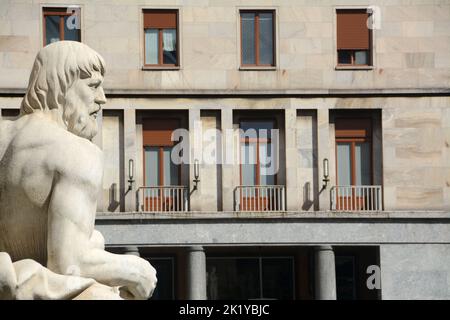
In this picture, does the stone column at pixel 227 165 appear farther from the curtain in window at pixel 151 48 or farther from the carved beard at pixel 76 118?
the carved beard at pixel 76 118

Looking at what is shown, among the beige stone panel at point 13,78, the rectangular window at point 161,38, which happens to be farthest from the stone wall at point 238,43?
the beige stone panel at point 13,78

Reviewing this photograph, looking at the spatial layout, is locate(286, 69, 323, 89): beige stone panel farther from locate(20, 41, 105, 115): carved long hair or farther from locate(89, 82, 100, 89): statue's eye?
locate(20, 41, 105, 115): carved long hair

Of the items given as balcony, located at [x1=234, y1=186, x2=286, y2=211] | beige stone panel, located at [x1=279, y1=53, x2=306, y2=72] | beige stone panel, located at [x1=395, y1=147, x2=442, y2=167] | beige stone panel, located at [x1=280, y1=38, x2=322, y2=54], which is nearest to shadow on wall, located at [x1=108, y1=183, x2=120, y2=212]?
balcony, located at [x1=234, y1=186, x2=286, y2=211]

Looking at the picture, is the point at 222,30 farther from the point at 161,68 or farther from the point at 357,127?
the point at 357,127

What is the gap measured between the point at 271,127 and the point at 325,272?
4200 mm

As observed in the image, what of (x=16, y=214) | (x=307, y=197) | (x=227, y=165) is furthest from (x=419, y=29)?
(x=16, y=214)

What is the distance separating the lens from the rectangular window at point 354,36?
163 ft

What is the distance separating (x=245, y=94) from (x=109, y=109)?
3.66 meters

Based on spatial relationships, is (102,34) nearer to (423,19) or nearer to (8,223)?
(423,19)

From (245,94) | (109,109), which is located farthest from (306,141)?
(109,109)

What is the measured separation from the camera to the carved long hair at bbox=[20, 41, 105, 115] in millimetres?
9742

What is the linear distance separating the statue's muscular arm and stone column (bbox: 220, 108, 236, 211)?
39.3m

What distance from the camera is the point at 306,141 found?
4966 cm

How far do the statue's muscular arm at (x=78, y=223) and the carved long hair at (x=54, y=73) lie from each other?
328 mm
